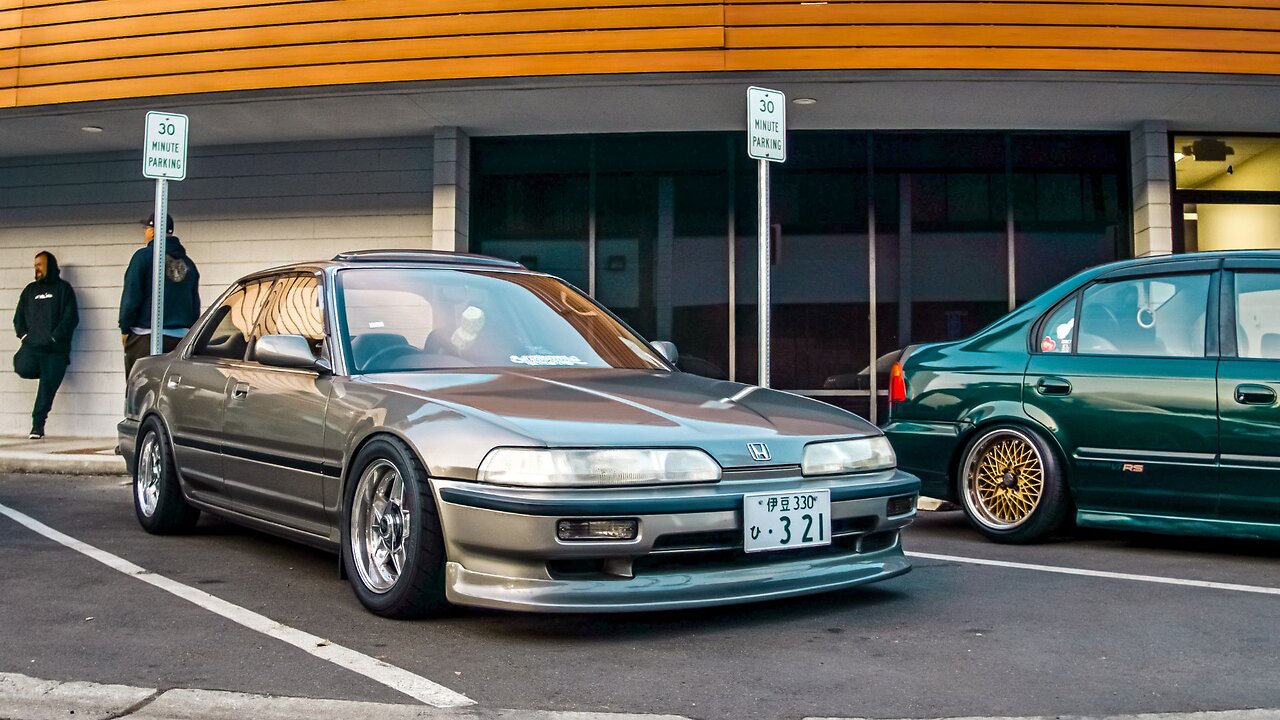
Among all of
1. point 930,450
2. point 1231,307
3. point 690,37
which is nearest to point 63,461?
point 690,37

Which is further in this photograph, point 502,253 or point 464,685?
point 502,253

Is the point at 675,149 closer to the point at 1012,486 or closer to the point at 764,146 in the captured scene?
the point at 764,146

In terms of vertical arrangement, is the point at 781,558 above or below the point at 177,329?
below

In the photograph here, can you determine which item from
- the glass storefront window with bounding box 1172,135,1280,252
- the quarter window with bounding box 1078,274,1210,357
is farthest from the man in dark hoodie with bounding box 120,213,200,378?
the glass storefront window with bounding box 1172,135,1280,252

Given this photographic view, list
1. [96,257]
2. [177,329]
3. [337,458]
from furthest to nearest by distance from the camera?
1. [96,257]
2. [177,329]
3. [337,458]

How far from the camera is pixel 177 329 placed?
10180 mm

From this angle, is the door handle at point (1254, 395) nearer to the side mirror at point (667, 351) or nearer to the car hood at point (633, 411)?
the car hood at point (633, 411)

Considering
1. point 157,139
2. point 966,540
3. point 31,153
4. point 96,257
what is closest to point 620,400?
point 966,540

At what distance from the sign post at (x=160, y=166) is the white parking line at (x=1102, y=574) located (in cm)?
572

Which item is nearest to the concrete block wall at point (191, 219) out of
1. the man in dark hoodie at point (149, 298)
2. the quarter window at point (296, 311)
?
the man in dark hoodie at point (149, 298)

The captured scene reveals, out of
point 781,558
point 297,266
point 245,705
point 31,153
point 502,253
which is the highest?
point 31,153

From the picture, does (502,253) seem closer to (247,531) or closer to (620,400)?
(247,531)

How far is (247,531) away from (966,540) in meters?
3.75

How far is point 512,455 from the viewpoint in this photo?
3791 millimetres
